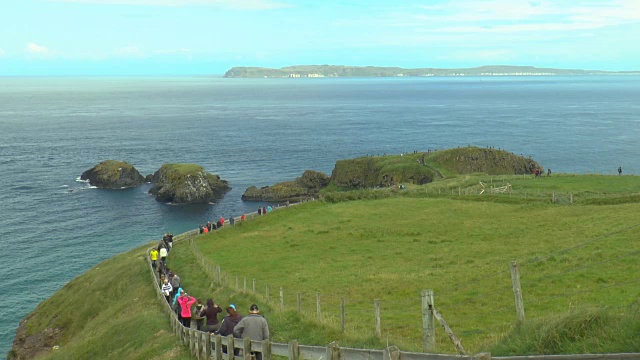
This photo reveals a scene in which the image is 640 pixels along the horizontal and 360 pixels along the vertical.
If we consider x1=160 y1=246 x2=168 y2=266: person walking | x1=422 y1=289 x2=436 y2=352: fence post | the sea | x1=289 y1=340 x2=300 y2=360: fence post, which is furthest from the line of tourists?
the sea

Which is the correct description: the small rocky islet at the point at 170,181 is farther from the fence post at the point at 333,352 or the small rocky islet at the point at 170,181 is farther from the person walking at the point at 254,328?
the fence post at the point at 333,352

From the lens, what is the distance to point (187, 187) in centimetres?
9388

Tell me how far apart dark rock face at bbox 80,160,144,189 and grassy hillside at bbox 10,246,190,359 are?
56.9 m

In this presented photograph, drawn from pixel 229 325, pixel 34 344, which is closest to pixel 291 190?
pixel 34 344

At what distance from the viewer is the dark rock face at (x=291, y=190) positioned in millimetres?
92938

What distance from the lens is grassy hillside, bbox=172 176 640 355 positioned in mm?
20062

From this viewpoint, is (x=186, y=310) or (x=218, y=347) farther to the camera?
(x=186, y=310)

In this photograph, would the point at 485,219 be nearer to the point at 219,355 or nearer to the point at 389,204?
the point at 389,204

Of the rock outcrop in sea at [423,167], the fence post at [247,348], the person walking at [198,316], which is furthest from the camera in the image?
the rock outcrop in sea at [423,167]

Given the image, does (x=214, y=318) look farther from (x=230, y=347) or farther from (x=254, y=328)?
(x=254, y=328)

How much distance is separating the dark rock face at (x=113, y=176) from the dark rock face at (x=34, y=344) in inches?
2581

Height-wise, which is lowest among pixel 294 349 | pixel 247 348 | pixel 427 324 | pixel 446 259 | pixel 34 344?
pixel 34 344

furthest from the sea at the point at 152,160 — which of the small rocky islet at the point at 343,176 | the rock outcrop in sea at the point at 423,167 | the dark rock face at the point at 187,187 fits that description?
the rock outcrop in sea at the point at 423,167

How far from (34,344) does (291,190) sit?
59.8 meters
